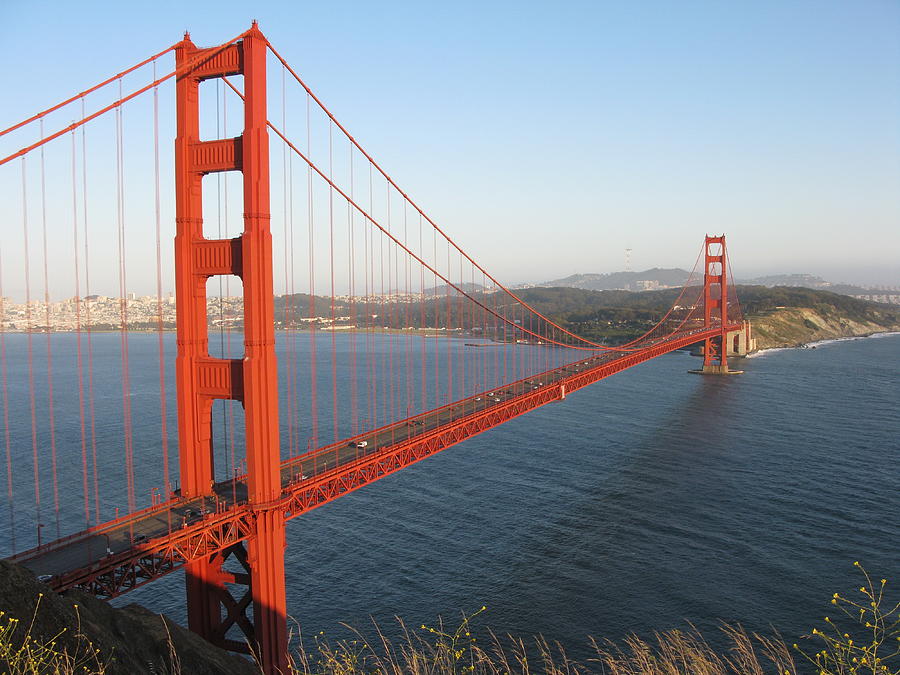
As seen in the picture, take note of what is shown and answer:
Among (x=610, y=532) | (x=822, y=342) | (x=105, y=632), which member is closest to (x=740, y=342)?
(x=822, y=342)

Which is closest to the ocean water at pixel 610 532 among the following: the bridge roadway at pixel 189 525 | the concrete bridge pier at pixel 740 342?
the bridge roadway at pixel 189 525

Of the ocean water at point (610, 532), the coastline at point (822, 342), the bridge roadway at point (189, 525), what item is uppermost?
the bridge roadway at point (189, 525)

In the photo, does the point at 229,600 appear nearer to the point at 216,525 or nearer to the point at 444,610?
the point at 216,525

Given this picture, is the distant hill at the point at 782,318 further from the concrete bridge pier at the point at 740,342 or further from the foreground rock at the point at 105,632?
the foreground rock at the point at 105,632

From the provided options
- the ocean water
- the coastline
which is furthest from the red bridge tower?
the coastline

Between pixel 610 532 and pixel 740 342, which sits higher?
pixel 740 342

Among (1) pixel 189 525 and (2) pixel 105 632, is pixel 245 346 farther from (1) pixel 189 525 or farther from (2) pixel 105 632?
(2) pixel 105 632
